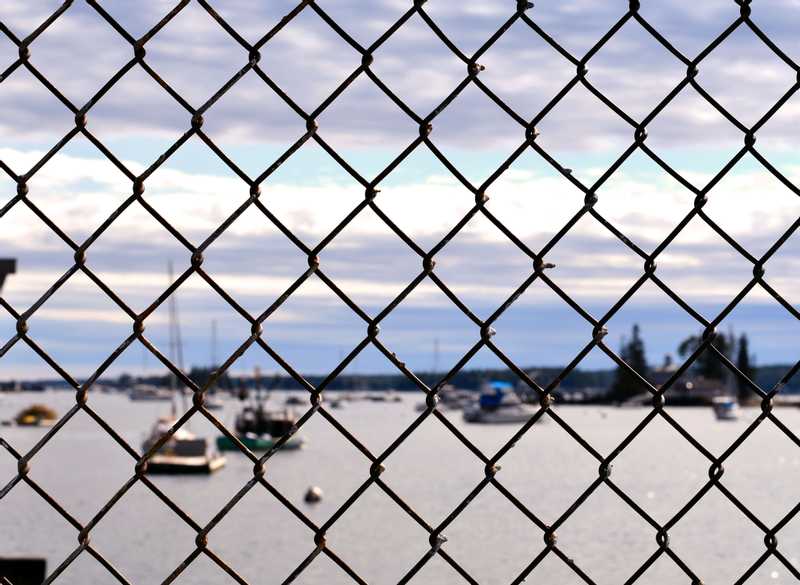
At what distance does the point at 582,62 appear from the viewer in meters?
2.65

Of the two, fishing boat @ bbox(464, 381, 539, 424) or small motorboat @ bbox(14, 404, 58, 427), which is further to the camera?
fishing boat @ bbox(464, 381, 539, 424)

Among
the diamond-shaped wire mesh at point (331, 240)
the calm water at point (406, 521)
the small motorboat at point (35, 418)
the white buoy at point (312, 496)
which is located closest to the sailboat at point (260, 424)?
the calm water at point (406, 521)

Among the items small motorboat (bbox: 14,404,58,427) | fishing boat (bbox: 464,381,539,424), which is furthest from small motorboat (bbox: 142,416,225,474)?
fishing boat (bbox: 464,381,539,424)

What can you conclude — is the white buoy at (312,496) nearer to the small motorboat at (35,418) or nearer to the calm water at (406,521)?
the calm water at (406,521)

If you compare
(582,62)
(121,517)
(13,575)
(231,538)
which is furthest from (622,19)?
(121,517)

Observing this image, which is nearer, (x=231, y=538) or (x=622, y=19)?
(x=622, y=19)

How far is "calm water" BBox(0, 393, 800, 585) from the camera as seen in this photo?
4969cm

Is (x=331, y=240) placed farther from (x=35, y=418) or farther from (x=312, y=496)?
(x=35, y=418)

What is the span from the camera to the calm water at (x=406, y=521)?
49.7 m

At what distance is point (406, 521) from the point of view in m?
65.8

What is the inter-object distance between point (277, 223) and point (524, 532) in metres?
60.2

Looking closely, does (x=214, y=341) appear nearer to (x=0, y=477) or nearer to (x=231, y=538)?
(x=0, y=477)

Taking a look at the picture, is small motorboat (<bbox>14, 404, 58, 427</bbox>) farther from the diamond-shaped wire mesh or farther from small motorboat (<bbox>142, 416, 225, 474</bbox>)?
the diamond-shaped wire mesh

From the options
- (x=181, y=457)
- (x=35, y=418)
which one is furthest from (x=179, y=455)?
(x=35, y=418)
